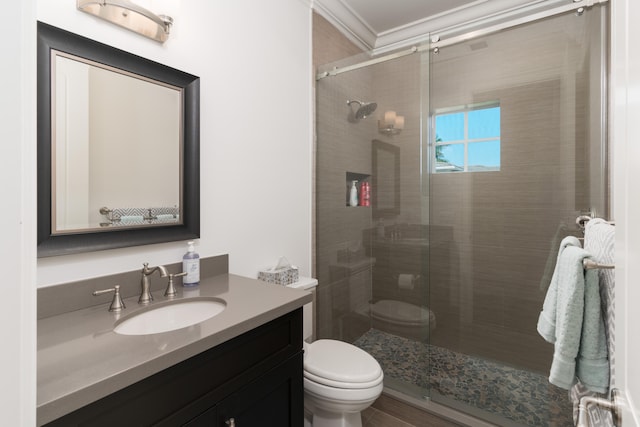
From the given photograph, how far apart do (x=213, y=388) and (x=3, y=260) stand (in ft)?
2.36

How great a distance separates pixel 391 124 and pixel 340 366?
60.1 inches

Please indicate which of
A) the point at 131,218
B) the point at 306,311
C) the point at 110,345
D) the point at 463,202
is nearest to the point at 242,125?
the point at 131,218

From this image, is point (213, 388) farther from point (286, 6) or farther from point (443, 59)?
point (443, 59)

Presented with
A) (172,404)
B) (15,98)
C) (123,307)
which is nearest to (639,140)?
(15,98)

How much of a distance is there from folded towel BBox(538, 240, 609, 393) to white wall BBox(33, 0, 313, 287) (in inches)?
54.0

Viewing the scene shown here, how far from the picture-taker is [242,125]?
1.64m

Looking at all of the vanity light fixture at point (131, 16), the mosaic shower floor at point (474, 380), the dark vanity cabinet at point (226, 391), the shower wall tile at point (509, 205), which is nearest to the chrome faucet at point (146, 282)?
the dark vanity cabinet at point (226, 391)

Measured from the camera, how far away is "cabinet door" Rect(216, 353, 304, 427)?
935 mm

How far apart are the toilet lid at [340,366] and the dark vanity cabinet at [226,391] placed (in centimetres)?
22

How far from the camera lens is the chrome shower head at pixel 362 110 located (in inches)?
84.4

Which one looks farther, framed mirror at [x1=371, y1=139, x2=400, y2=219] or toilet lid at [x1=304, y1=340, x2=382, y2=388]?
framed mirror at [x1=371, y1=139, x2=400, y2=219]

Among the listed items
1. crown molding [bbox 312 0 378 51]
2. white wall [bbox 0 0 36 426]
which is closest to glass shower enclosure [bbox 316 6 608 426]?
crown molding [bbox 312 0 378 51]

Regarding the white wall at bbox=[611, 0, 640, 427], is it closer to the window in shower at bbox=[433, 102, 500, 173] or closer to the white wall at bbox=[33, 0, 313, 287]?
the white wall at bbox=[33, 0, 313, 287]

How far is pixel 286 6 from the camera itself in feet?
6.29
